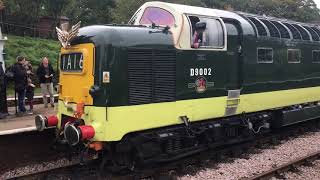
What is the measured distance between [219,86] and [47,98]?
24.1 ft

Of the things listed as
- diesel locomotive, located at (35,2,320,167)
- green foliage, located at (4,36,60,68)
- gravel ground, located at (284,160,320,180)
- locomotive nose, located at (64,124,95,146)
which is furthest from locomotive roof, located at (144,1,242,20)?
green foliage, located at (4,36,60,68)

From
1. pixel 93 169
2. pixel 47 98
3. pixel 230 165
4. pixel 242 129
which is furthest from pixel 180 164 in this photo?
pixel 47 98

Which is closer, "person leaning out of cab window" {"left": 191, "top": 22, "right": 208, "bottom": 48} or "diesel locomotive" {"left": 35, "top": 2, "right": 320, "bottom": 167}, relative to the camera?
"diesel locomotive" {"left": 35, "top": 2, "right": 320, "bottom": 167}

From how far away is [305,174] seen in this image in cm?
955

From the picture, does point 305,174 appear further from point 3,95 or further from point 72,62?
point 3,95

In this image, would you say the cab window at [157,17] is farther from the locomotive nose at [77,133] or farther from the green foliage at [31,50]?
the green foliage at [31,50]

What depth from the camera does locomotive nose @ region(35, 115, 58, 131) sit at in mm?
9123

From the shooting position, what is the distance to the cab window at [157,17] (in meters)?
9.45

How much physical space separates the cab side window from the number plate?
2.29m

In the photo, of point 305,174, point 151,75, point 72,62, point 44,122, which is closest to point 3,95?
point 44,122

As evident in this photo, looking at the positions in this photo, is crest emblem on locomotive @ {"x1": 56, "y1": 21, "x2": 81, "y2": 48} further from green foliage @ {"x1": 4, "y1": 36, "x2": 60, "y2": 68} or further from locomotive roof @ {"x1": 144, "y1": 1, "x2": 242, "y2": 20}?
green foliage @ {"x1": 4, "y1": 36, "x2": 60, "y2": 68}

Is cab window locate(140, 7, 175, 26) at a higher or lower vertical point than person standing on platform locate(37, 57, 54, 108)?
higher

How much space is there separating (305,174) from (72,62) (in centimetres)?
523

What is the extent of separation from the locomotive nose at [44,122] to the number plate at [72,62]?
1.04 metres
